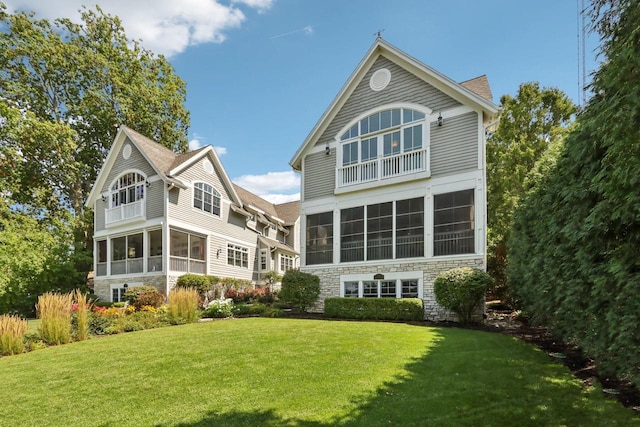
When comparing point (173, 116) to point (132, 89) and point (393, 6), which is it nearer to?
point (132, 89)

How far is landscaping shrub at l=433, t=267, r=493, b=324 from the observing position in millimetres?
11539

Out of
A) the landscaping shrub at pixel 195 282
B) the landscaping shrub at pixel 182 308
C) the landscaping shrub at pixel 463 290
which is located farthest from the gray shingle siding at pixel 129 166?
the landscaping shrub at pixel 463 290

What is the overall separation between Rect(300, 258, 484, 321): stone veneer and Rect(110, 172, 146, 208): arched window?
1138 cm

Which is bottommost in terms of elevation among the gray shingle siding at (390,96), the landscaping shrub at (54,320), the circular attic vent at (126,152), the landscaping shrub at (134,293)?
the landscaping shrub at (134,293)

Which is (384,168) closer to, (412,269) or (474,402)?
(412,269)

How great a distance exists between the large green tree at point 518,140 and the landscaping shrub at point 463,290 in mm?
8274

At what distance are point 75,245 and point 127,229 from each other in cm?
634

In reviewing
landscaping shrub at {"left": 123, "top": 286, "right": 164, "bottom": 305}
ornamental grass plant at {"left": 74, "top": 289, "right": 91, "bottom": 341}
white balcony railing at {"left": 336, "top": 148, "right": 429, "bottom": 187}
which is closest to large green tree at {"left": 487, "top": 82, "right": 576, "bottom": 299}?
white balcony railing at {"left": 336, "top": 148, "right": 429, "bottom": 187}

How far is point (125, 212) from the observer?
822 inches

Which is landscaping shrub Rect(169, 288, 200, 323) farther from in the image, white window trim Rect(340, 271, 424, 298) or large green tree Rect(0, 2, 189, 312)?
large green tree Rect(0, 2, 189, 312)

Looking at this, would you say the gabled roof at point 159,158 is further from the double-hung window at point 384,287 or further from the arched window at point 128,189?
the double-hung window at point 384,287

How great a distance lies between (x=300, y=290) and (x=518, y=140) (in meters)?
15.6

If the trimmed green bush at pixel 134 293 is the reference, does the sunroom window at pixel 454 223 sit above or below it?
above

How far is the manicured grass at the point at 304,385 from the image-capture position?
4066 mm
